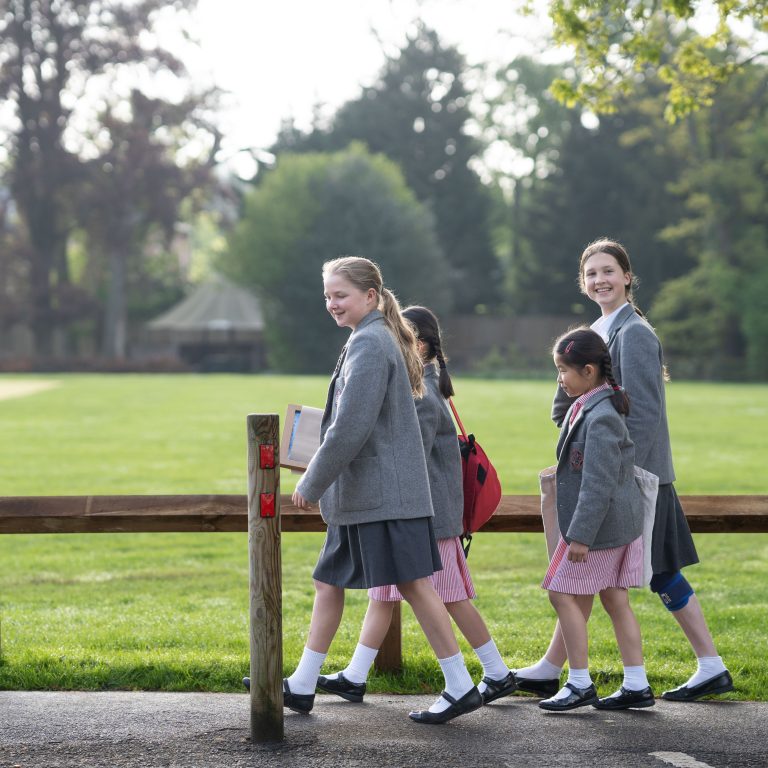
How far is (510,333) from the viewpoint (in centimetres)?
5612

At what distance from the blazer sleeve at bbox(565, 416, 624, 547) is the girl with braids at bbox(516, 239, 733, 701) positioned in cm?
20

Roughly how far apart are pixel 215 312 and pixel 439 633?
55915 millimetres

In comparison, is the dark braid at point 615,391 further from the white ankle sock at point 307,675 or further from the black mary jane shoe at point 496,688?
the white ankle sock at point 307,675

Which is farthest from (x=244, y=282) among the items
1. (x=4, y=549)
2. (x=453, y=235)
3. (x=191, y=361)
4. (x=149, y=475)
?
(x=4, y=549)

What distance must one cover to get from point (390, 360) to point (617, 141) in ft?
178

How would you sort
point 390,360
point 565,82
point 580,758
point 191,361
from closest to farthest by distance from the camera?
point 580,758 → point 390,360 → point 565,82 → point 191,361

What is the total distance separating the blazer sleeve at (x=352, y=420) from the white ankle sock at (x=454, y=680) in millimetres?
824

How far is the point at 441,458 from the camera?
15.6ft

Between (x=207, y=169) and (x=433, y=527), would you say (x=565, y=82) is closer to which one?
(x=433, y=527)

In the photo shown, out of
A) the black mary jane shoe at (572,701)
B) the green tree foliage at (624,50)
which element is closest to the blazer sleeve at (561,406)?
the black mary jane shoe at (572,701)

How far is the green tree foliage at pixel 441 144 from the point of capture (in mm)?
60000

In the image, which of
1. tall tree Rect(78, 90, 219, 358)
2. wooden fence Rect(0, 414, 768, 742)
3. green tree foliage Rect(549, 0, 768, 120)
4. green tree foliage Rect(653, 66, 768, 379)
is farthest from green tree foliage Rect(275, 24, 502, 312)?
wooden fence Rect(0, 414, 768, 742)

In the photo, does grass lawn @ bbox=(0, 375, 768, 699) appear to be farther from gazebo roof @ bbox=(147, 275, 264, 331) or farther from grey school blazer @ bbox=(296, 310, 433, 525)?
gazebo roof @ bbox=(147, 275, 264, 331)

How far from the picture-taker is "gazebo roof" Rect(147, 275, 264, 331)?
59188 millimetres
